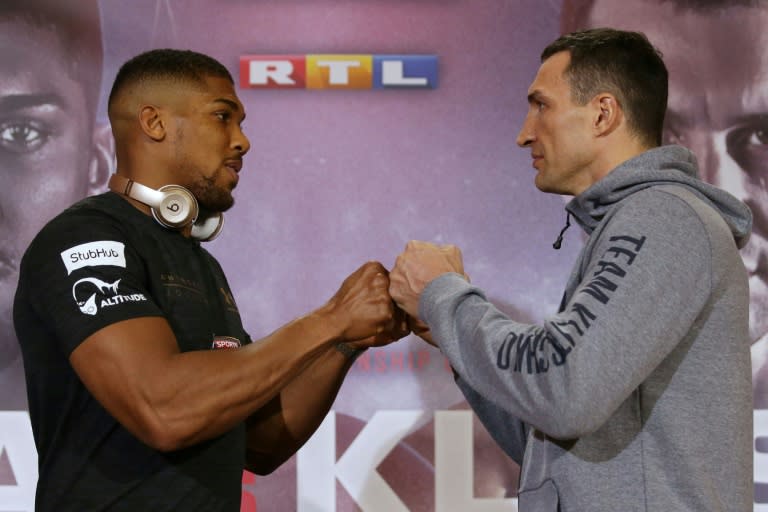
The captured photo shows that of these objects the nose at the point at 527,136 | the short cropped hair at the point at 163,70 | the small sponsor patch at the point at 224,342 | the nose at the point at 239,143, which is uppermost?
the short cropped hair at the point at 163,70

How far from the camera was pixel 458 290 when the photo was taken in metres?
1.50

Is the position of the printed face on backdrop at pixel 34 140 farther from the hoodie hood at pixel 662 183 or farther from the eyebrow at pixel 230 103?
the hoodie hood at pixel 662 183

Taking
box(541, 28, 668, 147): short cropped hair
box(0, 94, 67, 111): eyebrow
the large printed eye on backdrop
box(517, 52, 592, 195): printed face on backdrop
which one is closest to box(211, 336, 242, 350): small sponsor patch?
box(517, 52, 592, 195): printed face on backdrop

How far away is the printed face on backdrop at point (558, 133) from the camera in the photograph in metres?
1.71

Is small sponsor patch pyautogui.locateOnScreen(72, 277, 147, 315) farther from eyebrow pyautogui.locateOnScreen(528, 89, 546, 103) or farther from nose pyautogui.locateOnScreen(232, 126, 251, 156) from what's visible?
eyebrow pyautogui.locateOnScreen(528, 89, 546, 103)

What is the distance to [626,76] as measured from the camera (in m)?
1.69

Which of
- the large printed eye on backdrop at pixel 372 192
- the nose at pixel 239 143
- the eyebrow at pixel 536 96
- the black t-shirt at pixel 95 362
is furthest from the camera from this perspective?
the large printed eye on backdrop at pixel 372 192

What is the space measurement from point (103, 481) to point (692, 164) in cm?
123

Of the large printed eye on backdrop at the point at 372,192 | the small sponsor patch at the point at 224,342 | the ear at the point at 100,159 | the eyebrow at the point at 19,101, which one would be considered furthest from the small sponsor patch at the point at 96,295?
the eyebrow at the point at 19,101

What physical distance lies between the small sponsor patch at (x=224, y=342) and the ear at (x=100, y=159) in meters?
1.59

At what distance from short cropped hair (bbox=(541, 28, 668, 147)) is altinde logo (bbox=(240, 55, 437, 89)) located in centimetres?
152

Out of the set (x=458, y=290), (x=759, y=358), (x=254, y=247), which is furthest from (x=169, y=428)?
(x=759, y=358)

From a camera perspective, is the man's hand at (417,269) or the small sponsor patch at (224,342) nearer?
the man's hand at (417,269)

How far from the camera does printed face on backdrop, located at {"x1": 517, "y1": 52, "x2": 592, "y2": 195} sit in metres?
1.71
